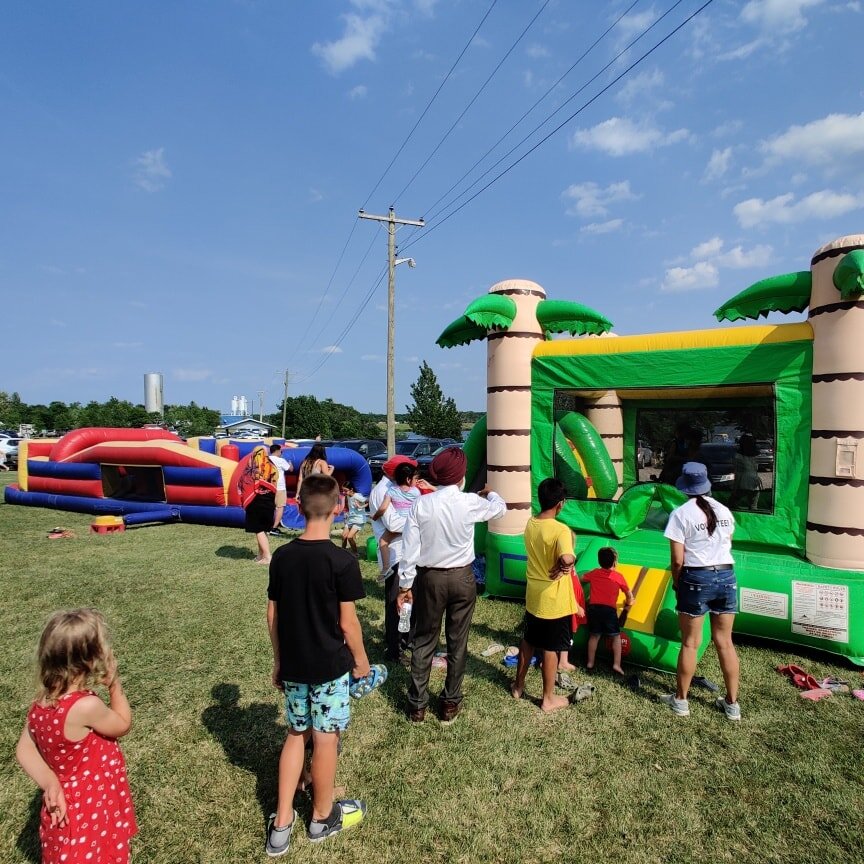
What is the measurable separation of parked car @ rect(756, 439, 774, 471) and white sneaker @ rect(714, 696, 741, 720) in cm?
222

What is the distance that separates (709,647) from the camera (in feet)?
14.6

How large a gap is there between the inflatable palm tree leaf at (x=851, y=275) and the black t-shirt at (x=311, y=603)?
13.8 ft

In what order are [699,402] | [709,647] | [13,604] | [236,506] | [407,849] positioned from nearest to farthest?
[407,849] < [709,647] < [13,604] < [699,402] < [236,506]

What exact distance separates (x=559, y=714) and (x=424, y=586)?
1225mm

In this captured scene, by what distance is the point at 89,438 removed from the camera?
11758 millimetres

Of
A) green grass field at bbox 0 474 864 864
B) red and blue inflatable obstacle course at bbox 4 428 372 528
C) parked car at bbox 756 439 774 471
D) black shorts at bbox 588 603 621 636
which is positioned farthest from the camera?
red and blue inflatable obstacle course at bbox 4 428 372 528

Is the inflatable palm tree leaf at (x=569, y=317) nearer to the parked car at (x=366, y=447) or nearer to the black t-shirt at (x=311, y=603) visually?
the black t-shirt at (x=311, y=603)

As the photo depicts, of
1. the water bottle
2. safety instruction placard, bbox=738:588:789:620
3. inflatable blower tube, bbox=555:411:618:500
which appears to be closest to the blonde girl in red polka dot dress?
the water bottle

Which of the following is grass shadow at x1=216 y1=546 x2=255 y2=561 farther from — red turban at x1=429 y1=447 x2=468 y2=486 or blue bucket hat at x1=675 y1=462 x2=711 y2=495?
blue bucket hat at x1=675 y1=462 x2=711 y2=495

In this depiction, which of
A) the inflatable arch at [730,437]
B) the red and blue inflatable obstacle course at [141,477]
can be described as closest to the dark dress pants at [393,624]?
the inflatable arch at [730,437]

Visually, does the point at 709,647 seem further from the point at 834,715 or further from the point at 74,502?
the point at 74,502

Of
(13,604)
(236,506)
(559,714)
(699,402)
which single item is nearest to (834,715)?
(559,714)

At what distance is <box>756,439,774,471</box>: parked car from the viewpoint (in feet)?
15.8

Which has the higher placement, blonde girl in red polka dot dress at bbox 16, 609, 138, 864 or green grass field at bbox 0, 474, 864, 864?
blonde girl in red polka dot dress at bbox 16, 609, 138, 864
